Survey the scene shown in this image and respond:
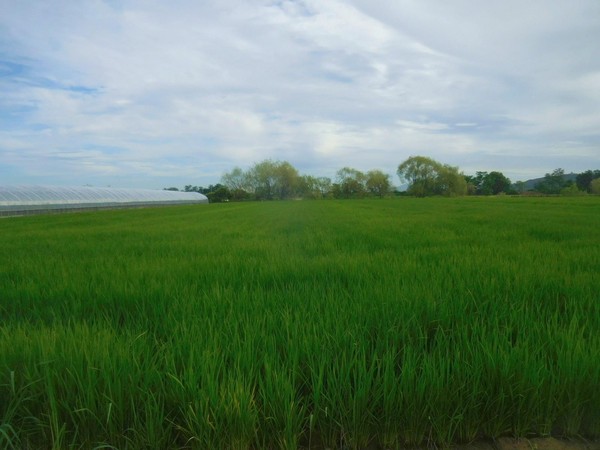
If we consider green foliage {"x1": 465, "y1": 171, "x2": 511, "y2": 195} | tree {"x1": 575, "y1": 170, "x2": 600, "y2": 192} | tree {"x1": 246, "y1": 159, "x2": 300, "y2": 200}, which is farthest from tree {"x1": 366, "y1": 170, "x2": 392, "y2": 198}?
tree {"x1": 575, "y1": 170, "x2": 600, "y2": 192}

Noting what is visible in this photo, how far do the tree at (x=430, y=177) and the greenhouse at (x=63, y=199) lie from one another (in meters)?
54.4

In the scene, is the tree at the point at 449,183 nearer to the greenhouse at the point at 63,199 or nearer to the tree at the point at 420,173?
the tree at the point at 420,173

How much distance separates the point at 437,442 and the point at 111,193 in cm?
3948

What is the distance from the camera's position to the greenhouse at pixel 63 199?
2280 centimetres

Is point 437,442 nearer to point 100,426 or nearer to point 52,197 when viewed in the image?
point 100,426

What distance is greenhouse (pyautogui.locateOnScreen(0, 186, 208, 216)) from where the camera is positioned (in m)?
22.8

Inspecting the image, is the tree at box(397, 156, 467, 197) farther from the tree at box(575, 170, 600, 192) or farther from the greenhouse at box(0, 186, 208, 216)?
the greenhouse at box(0, 186, 208, 216)

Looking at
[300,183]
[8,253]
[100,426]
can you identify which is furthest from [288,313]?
[300,183]

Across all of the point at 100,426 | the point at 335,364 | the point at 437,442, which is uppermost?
the point at 335,364

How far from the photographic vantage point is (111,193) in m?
35.6

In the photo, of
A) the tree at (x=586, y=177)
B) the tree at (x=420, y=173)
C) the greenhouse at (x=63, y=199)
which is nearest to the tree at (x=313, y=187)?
the tree at (x=420, y=173)

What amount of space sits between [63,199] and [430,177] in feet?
220

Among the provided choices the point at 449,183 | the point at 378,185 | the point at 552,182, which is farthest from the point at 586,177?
the point at 378,185

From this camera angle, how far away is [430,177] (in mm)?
76062
